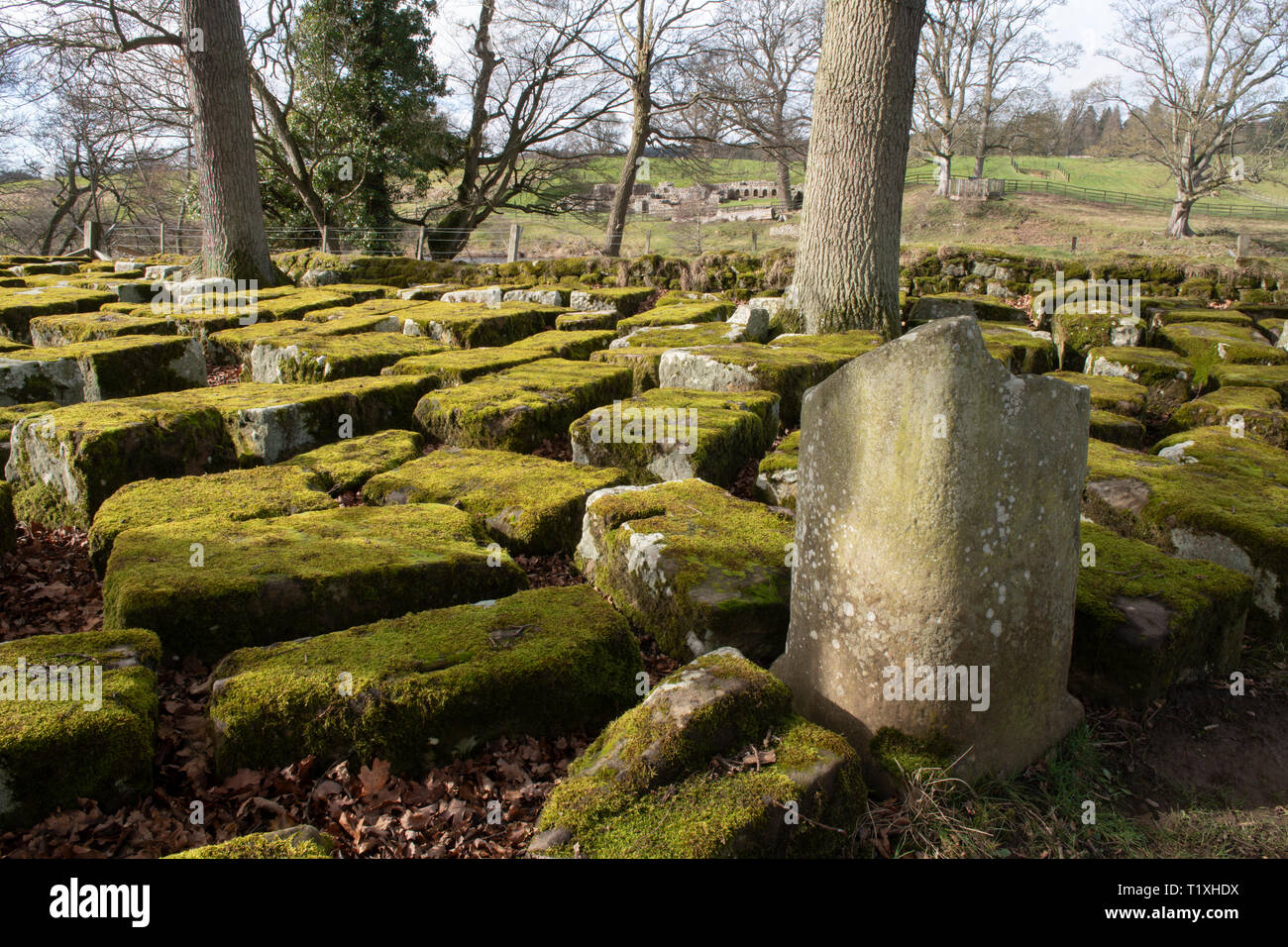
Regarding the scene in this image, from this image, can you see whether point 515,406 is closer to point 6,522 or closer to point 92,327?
point 6,522

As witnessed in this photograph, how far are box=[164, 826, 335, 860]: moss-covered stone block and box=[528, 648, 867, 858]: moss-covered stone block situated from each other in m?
0.65

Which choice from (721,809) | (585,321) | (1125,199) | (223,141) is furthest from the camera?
(1125,199)

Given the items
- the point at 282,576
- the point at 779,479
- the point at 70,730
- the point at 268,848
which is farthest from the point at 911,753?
the point at 70,730

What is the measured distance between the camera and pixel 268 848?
2.20 m

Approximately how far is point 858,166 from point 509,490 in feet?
19.7

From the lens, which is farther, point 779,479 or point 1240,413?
point 1240,413

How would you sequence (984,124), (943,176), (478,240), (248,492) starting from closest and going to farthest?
(248,492) → (478,240) → (943,176) → (984,124)

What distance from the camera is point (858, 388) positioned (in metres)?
2.78

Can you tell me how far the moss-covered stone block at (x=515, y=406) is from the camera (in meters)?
6.10

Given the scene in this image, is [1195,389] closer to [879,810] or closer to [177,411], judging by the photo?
[879,810]

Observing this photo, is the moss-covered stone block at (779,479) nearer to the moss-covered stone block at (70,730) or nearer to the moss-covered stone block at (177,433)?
the moss-covered stone block at (177,433)

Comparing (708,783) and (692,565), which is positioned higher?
(692,565)

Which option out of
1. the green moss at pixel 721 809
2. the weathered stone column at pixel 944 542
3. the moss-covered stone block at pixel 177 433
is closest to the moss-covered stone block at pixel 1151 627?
the weathered stone column at pixel 944 542

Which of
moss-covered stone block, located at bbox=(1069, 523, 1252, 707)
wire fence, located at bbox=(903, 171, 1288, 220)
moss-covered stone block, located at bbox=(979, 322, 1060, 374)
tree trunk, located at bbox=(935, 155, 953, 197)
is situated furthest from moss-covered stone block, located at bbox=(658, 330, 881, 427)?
wire fence, located at bbox=(903, 171, 1288, 220)
